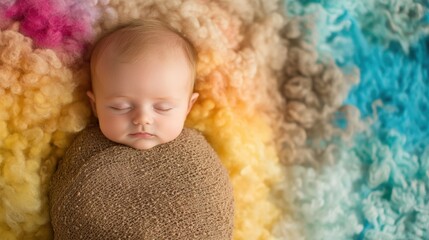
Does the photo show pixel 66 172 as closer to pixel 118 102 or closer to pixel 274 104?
pixel 118 102

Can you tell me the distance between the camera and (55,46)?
1.15 meters

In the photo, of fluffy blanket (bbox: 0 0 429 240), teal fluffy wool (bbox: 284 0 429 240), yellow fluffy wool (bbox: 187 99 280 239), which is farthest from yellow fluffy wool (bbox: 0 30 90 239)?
teal fluffy wool (bbox: 284 0 429 240)

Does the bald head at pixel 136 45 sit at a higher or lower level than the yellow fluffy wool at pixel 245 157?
higher

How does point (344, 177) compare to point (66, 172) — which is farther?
point (344, 177)

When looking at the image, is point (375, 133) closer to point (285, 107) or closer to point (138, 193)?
point (285, 107)

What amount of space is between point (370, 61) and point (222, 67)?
1.08ft

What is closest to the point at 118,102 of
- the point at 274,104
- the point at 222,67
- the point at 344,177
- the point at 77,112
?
the point at 77,112

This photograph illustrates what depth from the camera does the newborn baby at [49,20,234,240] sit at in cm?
109

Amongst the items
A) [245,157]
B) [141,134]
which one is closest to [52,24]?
[141,134]

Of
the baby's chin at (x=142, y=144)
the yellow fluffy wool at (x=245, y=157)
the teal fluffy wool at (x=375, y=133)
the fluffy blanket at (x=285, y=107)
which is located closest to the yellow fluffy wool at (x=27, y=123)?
the fluffy blanket at (x=285, y=107)

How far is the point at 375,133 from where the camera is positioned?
1332 millimetres

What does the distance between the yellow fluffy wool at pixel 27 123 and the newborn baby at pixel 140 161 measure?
0.04m

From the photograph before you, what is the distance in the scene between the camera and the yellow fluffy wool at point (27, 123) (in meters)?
1.12

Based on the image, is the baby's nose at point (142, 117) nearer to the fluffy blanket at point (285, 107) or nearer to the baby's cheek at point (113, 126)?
the baby's cheek at point (113, 126)
